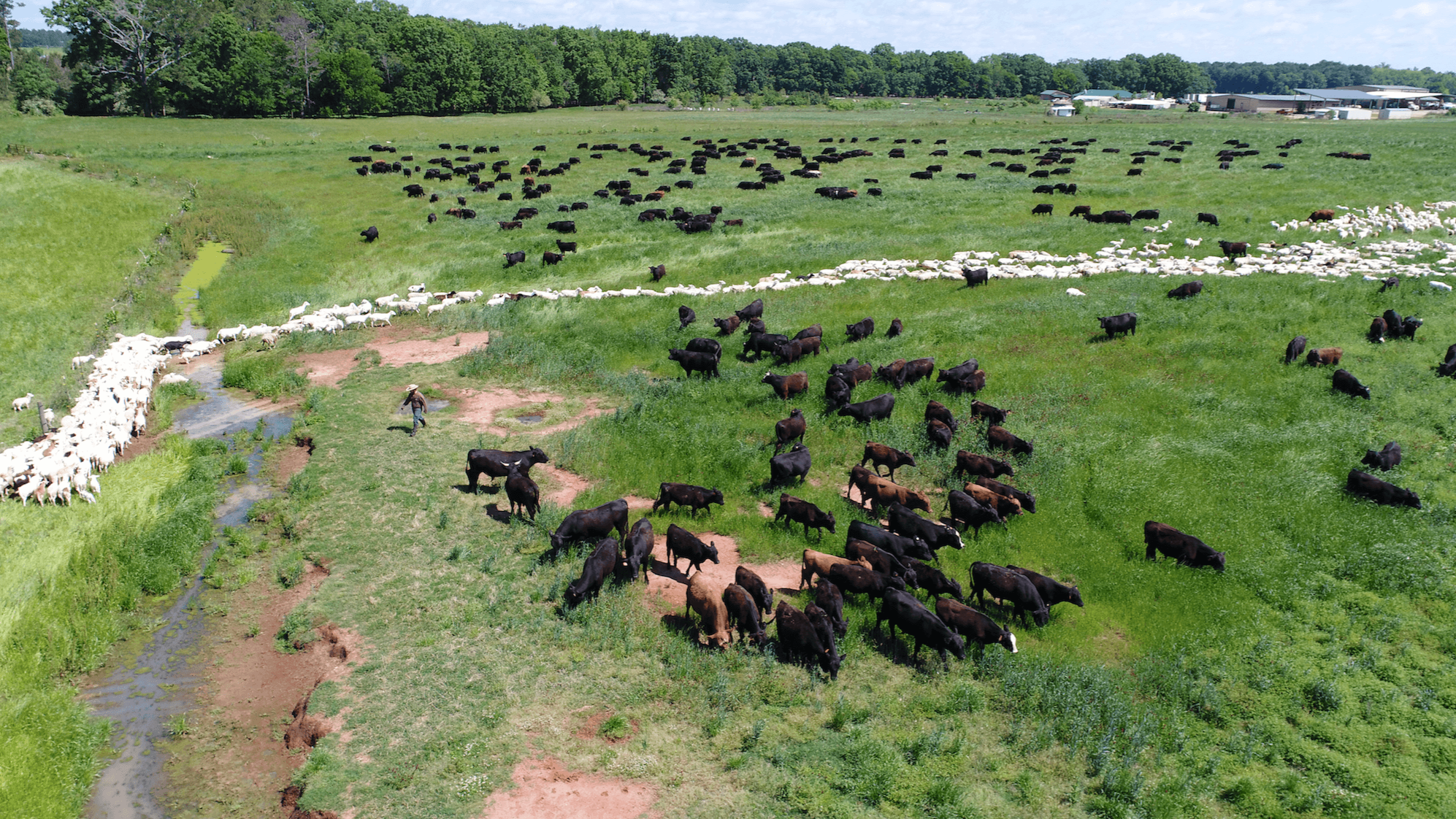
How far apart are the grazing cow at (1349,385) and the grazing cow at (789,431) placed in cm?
1369

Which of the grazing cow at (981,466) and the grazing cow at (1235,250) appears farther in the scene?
the grazing cow at (1235,250)

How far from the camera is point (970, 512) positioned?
15.4m

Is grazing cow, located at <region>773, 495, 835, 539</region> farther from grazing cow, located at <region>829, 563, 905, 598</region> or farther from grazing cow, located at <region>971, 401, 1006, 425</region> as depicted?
grazing cow, located at <region>971, 401, 1006, 425</region>

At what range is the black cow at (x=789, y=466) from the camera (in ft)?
56.0

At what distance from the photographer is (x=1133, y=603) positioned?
13430mm

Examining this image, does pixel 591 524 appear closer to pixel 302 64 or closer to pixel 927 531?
pixel 927 531

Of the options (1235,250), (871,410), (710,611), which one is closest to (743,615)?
(710,611)

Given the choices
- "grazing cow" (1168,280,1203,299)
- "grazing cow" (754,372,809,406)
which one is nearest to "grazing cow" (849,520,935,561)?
"grazing cow" (754,372,809,406)

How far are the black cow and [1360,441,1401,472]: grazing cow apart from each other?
1167 cm

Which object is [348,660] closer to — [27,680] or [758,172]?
[27,680]

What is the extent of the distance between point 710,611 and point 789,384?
9.28 metres

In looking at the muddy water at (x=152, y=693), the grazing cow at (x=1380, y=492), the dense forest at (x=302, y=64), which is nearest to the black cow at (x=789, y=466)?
the muddy water at (x=152, y=693)

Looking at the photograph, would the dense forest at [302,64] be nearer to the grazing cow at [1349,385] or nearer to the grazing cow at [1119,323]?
the grazing cow at [1119,323]

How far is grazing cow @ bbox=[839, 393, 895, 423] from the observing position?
19.5 m
